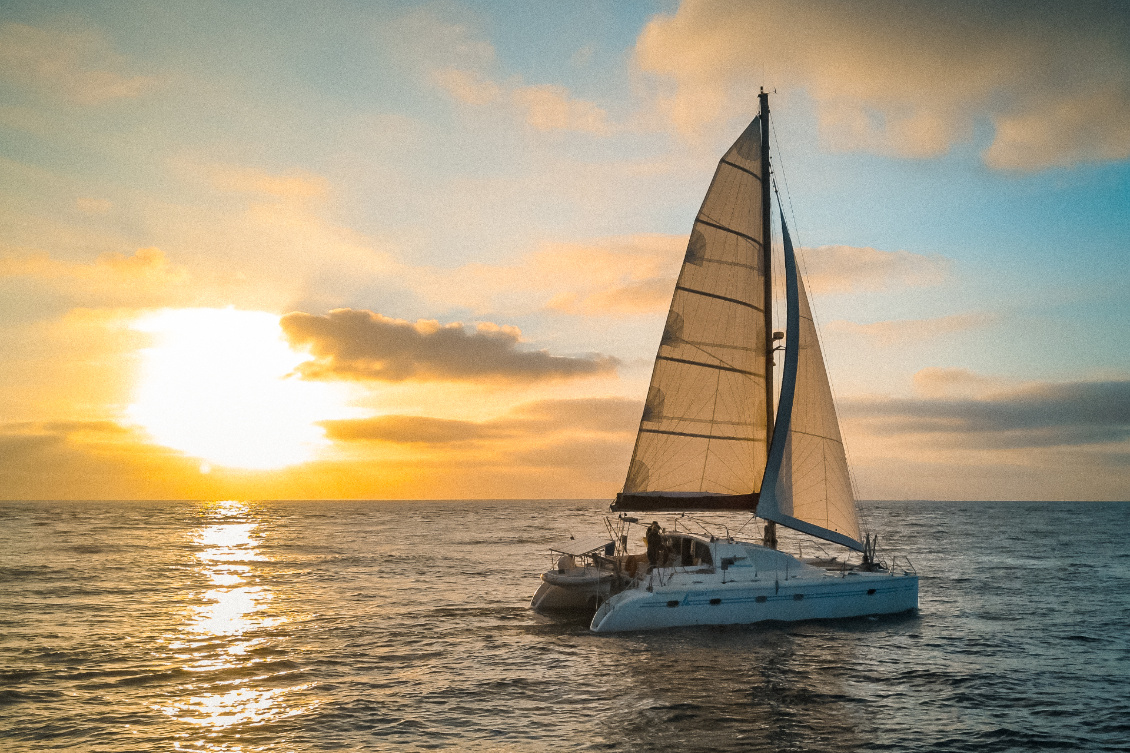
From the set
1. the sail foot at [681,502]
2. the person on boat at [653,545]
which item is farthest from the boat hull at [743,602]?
the sail foot at [681,502]

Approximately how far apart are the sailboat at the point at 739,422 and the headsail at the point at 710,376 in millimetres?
34

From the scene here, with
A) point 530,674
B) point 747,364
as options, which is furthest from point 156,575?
point 747,364

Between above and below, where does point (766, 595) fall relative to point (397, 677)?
above

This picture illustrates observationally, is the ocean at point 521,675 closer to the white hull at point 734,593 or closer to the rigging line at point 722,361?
the white hull at point 734,593

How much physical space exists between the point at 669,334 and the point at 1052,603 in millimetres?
21626

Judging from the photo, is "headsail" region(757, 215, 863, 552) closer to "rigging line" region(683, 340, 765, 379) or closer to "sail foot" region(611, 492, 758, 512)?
"sail foot" region(611, 492, 758, 512)

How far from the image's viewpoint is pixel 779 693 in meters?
17.4

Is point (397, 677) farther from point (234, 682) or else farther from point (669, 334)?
point (669, 334)

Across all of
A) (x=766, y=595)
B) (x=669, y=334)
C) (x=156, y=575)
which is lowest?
(x=156, y=575)

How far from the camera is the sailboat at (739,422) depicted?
79.5 feet

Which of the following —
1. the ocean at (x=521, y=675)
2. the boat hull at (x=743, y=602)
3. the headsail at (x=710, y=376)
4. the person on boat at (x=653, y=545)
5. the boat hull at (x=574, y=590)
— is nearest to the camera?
the ocean at (x=521, y=675)

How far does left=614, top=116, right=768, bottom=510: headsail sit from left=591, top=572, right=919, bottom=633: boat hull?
366 centimetres

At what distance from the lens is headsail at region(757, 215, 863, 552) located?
2412cm

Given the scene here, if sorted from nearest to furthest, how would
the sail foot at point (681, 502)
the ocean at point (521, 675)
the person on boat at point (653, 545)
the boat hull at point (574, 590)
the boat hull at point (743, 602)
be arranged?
the ocean at point (521, 675) < the boat hull at point (743, 602) < the boat hull at point (574, 590) < the person on boat at point (653, 545) < the sail foot at point (681, 502)
